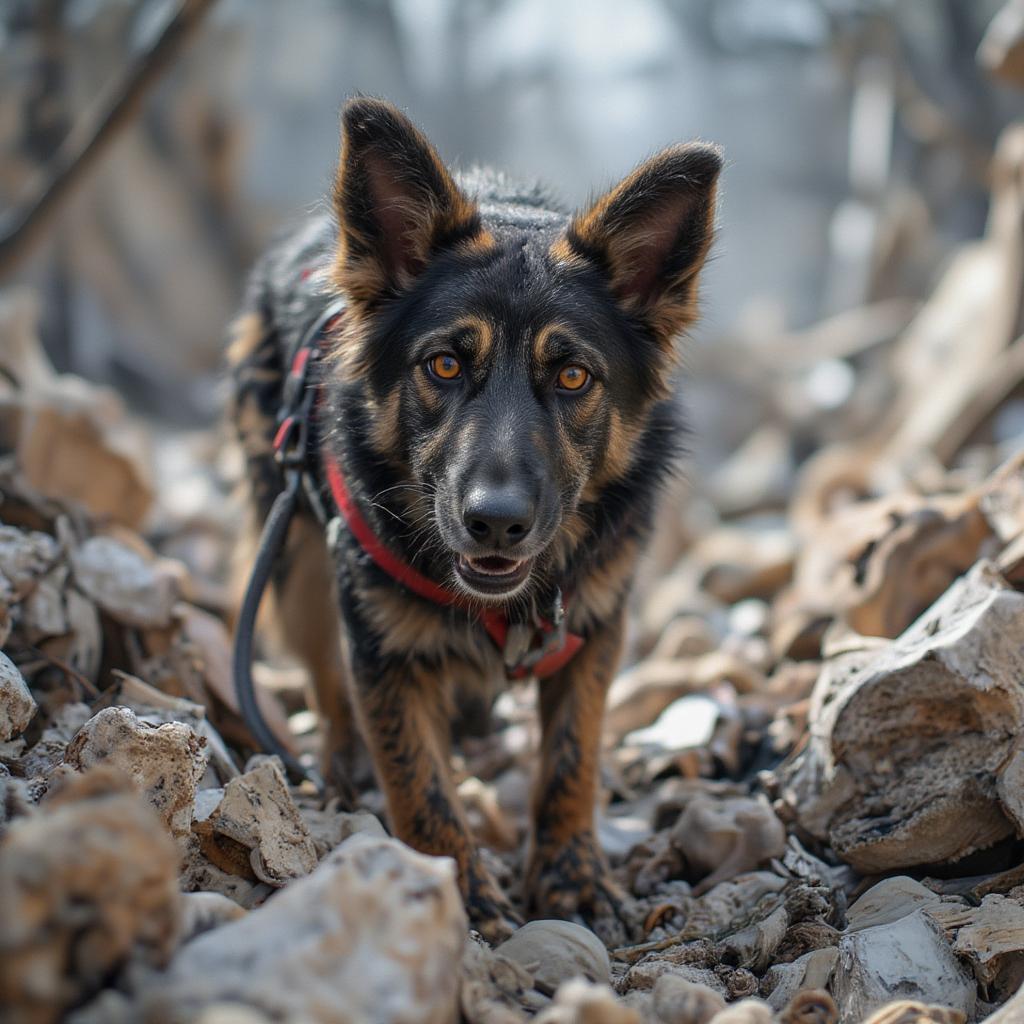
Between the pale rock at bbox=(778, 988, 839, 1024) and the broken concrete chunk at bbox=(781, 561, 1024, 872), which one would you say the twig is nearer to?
the broken concrete chunk at bbox=(781, 561, 1024, 872)

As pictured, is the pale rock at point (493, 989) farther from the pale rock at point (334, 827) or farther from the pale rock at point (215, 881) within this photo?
the pale rock at point (334, 827)

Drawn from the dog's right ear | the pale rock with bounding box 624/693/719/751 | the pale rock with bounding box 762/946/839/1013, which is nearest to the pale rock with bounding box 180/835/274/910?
the pale rock with bounding box 762/946/839/1013

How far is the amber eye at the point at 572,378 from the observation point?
10.1 ft

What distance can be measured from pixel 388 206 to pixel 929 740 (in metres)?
2.12

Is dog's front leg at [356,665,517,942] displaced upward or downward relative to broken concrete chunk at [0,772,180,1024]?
downward

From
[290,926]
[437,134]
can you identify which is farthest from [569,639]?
[437,134]

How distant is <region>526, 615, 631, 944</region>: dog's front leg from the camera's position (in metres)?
3.19

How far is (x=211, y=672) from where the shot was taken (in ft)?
12.0

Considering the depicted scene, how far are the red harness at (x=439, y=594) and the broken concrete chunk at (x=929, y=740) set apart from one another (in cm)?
81

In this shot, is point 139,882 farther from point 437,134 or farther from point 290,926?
point 437,134

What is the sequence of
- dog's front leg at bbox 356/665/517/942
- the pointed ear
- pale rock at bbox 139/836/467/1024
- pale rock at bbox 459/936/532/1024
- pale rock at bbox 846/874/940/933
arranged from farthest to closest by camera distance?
the pointed ear < dog's front leg at bbox 356/665/517/942 < pale rock at bbox 846/874/940/933 < pale rock at bbox 459/936/532/1024 < pale rock at bbox 139/836/467/1024

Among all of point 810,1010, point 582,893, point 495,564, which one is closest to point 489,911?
point 582,893

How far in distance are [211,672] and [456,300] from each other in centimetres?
152

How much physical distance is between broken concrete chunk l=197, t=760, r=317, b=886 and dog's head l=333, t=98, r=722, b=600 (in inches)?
30.2
